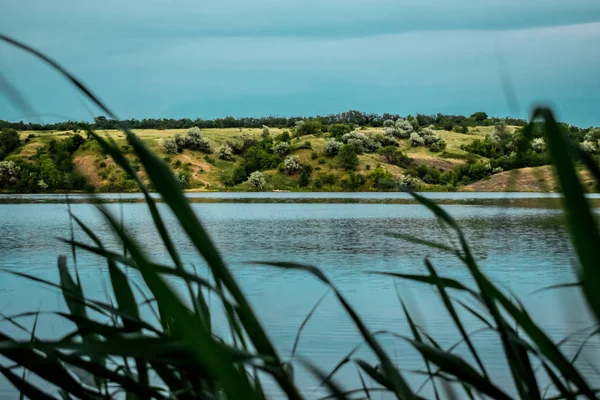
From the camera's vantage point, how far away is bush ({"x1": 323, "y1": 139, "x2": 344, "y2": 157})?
50.5 metres

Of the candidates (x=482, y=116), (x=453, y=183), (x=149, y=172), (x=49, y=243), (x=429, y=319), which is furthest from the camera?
(x=482, y=116)

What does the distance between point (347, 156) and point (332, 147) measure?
7.07 feet

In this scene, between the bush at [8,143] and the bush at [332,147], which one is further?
the bush at [332,147]

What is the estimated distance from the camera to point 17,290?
7047 mm

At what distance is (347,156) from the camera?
160 feet

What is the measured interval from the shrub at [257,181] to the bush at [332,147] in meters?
4.64

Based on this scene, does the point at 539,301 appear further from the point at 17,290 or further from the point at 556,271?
the point at 17,290

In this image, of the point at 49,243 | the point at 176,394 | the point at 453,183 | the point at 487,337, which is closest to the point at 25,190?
the point at 453,183

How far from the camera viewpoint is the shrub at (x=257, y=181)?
49188 millimetres

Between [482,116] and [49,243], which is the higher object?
[482,116]

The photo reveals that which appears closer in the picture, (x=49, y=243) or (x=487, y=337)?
(x=487, y=337)

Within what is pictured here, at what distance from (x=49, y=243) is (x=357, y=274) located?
6012 millimetres

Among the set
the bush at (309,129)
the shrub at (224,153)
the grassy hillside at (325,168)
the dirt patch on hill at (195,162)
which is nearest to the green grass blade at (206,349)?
the grassy hillside at (325,168)

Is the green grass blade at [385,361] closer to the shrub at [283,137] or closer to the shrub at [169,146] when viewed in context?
the shrub at [169,146]
